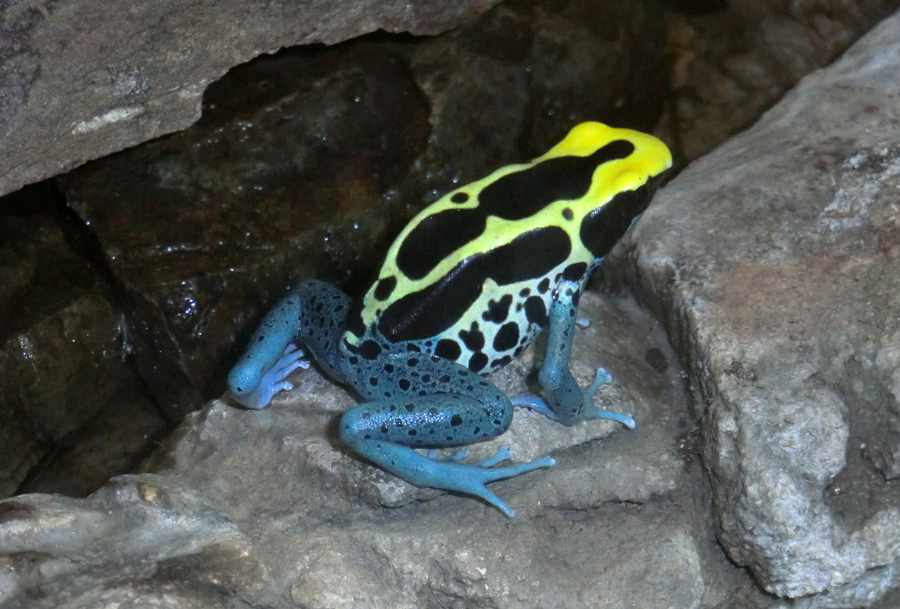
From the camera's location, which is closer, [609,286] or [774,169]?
[774,169]

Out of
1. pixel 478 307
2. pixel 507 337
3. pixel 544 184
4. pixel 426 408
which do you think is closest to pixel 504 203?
pixel 544 184

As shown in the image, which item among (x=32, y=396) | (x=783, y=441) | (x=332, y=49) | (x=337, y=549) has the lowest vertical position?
(x=783, y=441)

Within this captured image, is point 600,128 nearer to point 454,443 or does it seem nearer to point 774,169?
point 774,169

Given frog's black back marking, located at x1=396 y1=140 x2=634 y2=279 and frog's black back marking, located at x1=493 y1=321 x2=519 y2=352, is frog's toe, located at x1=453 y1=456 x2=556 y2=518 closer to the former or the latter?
frog's black back marking, located at x1=493 y1=321 x2=519 y2=352

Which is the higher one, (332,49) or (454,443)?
(332,49)

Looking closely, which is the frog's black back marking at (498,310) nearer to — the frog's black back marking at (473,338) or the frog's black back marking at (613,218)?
the frog's black back marking at (473,338)

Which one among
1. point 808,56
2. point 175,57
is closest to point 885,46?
point 808,56

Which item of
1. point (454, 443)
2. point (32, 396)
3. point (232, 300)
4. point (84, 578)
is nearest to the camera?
point (84, 578)
